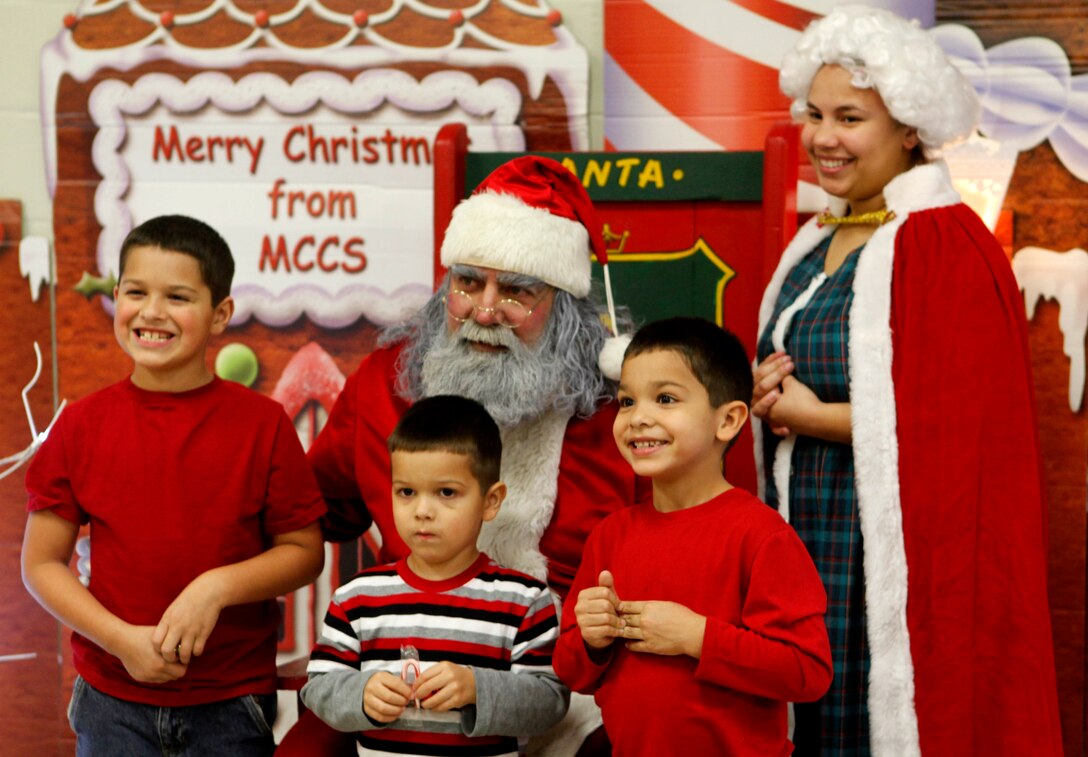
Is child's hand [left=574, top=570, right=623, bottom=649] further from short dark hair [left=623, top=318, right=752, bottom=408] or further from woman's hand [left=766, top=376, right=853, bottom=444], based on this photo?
woman's hand [left=766, top=376, right=853, bottom=444]

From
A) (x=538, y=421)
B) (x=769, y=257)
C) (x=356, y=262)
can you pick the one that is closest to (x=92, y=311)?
(x=356, y=262)

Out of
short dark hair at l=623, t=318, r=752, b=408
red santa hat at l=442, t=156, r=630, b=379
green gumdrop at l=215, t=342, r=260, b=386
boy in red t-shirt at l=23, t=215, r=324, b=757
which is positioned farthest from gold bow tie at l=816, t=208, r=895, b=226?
green gumdrop at l=215, t=342, r=260, b=386

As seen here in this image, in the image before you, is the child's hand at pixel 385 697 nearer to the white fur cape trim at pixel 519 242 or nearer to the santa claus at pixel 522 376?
the santa claus at pixel 522 376

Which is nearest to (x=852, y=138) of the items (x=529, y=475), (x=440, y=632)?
(x=529, y=475)

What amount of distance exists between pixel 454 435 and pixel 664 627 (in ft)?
1.57

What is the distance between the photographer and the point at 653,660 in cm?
168

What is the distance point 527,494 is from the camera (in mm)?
2273

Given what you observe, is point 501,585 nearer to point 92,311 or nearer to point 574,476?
point 574,476

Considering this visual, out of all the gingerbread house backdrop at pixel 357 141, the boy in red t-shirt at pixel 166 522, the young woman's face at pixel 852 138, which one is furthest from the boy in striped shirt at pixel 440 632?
the gingerbread house backdrop at pixel 357 141

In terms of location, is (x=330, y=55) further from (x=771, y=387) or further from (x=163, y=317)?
(x=771, y=387)

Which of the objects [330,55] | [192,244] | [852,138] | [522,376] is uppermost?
[330,55]

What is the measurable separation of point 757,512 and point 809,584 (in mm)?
128

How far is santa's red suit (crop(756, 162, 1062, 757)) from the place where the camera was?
6.83ft

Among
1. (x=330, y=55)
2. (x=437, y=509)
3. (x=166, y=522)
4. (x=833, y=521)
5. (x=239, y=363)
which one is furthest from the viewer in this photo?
(x=239, y=363)
